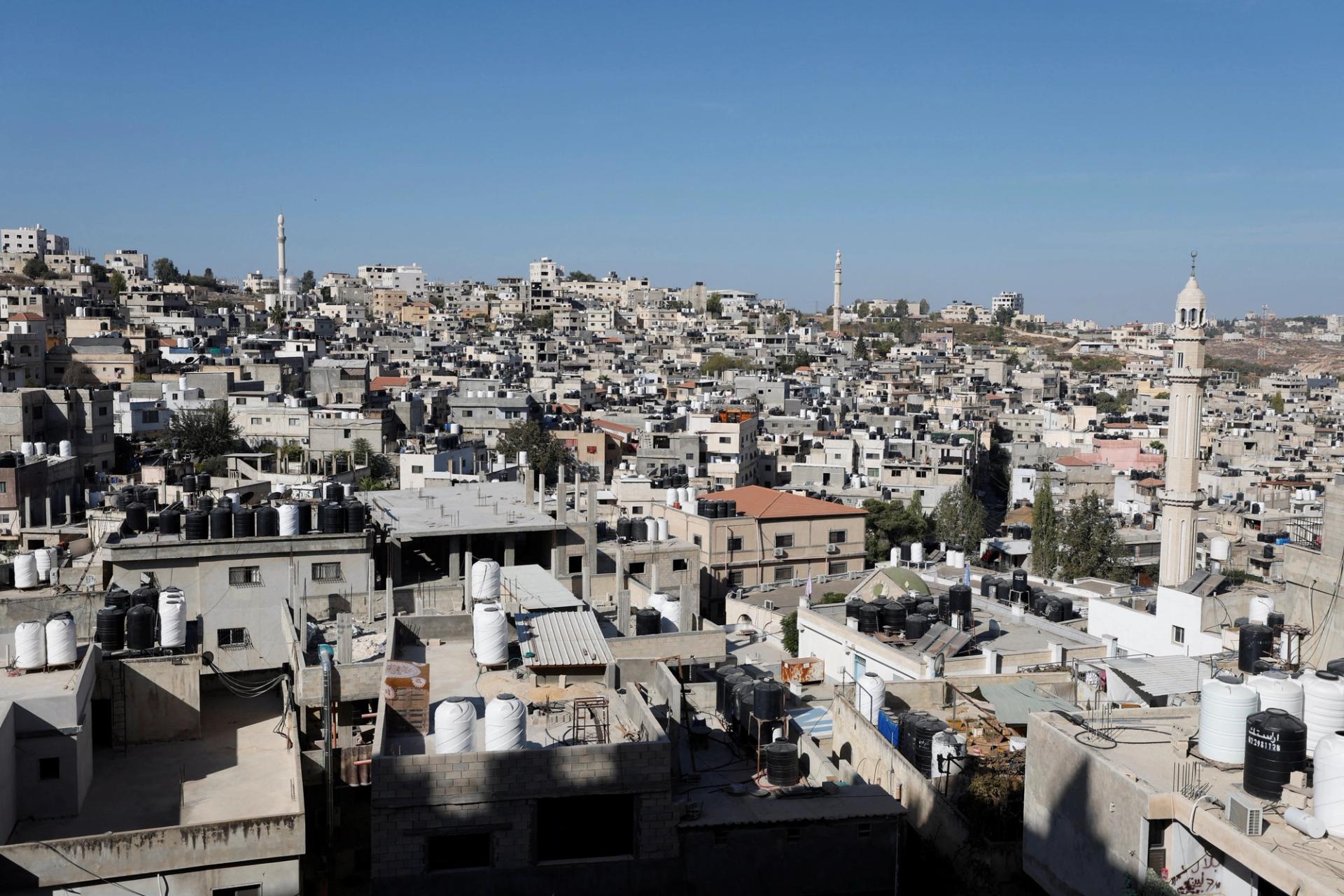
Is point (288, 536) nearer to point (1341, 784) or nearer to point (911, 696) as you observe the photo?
point (911, 696)

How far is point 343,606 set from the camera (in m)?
17.0

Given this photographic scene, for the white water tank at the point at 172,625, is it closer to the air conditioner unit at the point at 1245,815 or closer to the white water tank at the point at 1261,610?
the air conditioner unit at the point at 1245,815

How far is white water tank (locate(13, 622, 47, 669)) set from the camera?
10836mm

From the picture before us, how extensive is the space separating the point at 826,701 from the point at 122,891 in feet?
31.6

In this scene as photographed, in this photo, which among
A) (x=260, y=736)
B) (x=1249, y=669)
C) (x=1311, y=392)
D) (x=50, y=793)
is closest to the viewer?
(x=50, y=793)

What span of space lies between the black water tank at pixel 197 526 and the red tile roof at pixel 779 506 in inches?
581

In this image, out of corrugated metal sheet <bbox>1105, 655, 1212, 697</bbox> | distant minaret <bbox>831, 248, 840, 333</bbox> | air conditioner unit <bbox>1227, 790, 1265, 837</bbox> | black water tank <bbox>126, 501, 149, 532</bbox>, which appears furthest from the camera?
distant minaret <bbox>831, 248, 840, 333</bbox>

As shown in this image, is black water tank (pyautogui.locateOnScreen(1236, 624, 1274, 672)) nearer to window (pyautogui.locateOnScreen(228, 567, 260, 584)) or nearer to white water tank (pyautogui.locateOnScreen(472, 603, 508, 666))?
white water tank (pyautogui.locateOnScreen(472, 603, 508, 666))

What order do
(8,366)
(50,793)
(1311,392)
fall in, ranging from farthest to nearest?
(1311,392) < (8,366) < (50,793)

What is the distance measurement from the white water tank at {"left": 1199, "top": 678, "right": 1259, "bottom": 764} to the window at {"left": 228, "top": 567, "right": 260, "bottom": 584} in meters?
12.9

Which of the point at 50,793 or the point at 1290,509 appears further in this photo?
the point at 1290,509

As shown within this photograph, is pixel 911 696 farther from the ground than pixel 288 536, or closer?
closer

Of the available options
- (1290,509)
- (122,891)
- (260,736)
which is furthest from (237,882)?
(1290,509)

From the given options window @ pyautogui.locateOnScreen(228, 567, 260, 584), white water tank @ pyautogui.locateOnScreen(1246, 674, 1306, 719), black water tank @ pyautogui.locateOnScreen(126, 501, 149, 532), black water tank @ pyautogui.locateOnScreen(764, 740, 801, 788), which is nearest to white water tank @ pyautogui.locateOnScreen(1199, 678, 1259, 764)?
white water tank @ pyautogui.locateOnScreen(1246, 674, 1306, 719)
